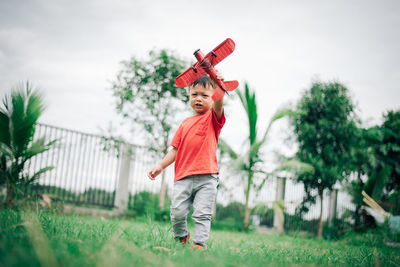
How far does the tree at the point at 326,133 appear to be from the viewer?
7.93 metres

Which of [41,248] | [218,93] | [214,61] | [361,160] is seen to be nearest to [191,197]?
[218,93]

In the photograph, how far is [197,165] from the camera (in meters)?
2.29

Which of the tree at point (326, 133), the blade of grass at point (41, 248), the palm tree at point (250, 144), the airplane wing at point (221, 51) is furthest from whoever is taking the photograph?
the tree at point (326, 133)

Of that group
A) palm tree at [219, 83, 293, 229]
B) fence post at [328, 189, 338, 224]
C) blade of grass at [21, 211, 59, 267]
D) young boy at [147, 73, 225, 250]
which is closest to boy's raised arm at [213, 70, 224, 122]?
young boy at [147, 73, 225, 250]

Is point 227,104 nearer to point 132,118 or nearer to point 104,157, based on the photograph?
point 132,118

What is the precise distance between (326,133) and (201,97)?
21.6ft

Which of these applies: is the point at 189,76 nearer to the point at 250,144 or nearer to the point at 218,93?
the point at 218,93

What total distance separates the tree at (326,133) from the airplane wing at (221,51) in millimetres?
6264

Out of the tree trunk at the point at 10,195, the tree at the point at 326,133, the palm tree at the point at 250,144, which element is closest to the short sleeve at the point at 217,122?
the tree trunk at the point at 10,195

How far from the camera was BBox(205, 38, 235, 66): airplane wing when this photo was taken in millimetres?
2064

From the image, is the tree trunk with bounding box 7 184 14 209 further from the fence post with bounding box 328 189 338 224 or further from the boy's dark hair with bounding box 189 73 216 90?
the fence post with bounding box 328 189 338 224

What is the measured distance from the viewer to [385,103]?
1067 centimetres

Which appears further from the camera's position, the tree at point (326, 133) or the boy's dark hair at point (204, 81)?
the tree at point (326, 133)

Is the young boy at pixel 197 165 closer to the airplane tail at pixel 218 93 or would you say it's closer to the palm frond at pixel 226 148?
the airplane tail at pixel 218 93
